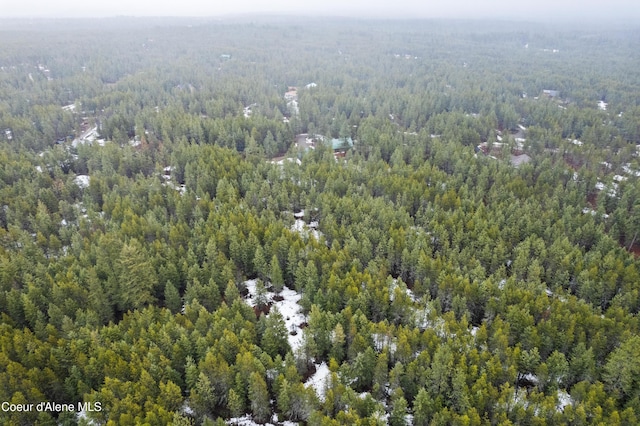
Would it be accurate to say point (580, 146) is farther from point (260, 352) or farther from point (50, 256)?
point (50, 256)

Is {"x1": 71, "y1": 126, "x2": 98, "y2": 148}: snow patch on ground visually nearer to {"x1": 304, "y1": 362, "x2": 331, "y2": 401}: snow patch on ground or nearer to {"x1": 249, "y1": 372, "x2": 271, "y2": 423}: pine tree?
{"x1": 304, "y1": 362, "x2": 331, "y2": 401}: snow patch on ground

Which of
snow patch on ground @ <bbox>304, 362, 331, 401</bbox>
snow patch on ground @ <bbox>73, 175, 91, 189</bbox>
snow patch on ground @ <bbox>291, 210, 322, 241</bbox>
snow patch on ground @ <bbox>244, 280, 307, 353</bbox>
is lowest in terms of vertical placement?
snow patch on ground @ <bbox>304, 362, 331, 401</bbox>

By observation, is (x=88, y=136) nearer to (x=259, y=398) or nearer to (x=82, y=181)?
(x=82, y=181)

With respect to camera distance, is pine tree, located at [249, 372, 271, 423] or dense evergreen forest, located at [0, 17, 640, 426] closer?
pine tree, located at [249, 372, 271, 423]

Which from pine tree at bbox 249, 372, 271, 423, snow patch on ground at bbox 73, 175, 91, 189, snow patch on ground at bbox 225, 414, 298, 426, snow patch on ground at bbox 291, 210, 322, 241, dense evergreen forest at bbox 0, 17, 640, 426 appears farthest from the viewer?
snow patch on ground at bbox 73, 175, 91, 189

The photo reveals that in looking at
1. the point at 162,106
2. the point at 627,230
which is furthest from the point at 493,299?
the point at 162,106

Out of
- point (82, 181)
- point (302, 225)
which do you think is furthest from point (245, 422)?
point (82, 181)

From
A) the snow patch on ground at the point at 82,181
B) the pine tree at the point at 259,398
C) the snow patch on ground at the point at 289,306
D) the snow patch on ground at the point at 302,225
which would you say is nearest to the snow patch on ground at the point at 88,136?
the snow patch on ground at the point at 82,181

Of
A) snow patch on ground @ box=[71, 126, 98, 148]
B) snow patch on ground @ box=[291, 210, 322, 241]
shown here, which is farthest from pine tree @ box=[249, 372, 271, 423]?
snow patch on ground @ box=[71, 126, 98, 148]
